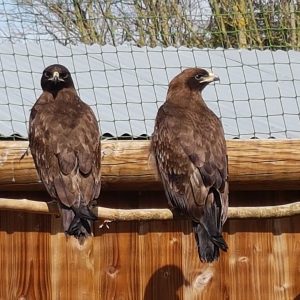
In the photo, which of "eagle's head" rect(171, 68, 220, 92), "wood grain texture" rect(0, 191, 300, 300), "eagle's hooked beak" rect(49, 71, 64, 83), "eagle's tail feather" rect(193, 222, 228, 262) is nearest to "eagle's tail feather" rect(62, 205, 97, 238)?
"eagle's tail feather" rect(193, 222, 228, 262)

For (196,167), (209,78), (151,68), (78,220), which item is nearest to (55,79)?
(209,78)

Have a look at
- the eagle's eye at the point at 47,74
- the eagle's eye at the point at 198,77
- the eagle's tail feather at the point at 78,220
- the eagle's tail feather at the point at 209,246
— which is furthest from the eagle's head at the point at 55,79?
the eagle's tail feather at the point at 209,246

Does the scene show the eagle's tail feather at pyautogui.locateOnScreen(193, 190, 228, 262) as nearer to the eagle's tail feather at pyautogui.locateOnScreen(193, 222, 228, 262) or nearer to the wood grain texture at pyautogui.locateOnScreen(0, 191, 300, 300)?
the eagle's tail feather at pyautogui.locateOnScreen(193, 222, 228, 262)

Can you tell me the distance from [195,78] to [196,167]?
87cm

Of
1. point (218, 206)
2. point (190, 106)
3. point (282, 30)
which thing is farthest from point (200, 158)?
point (282, 30)

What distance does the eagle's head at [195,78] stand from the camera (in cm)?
507

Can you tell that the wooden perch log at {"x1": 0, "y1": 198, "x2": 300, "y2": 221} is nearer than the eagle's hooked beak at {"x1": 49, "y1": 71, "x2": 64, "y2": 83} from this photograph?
Yes

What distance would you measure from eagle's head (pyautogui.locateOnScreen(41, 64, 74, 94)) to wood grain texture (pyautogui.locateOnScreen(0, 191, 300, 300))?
54 centimetres

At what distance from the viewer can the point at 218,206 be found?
419 cm

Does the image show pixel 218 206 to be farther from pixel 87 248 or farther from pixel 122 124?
pixel 122 124

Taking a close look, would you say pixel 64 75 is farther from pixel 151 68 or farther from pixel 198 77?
pixel 151 68

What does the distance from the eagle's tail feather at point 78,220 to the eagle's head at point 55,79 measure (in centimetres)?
100

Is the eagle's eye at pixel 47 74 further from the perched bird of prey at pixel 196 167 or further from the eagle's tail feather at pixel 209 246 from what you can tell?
the eagle's tail feather at pixel 209 246

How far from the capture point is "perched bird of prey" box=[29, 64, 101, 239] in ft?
13.3
